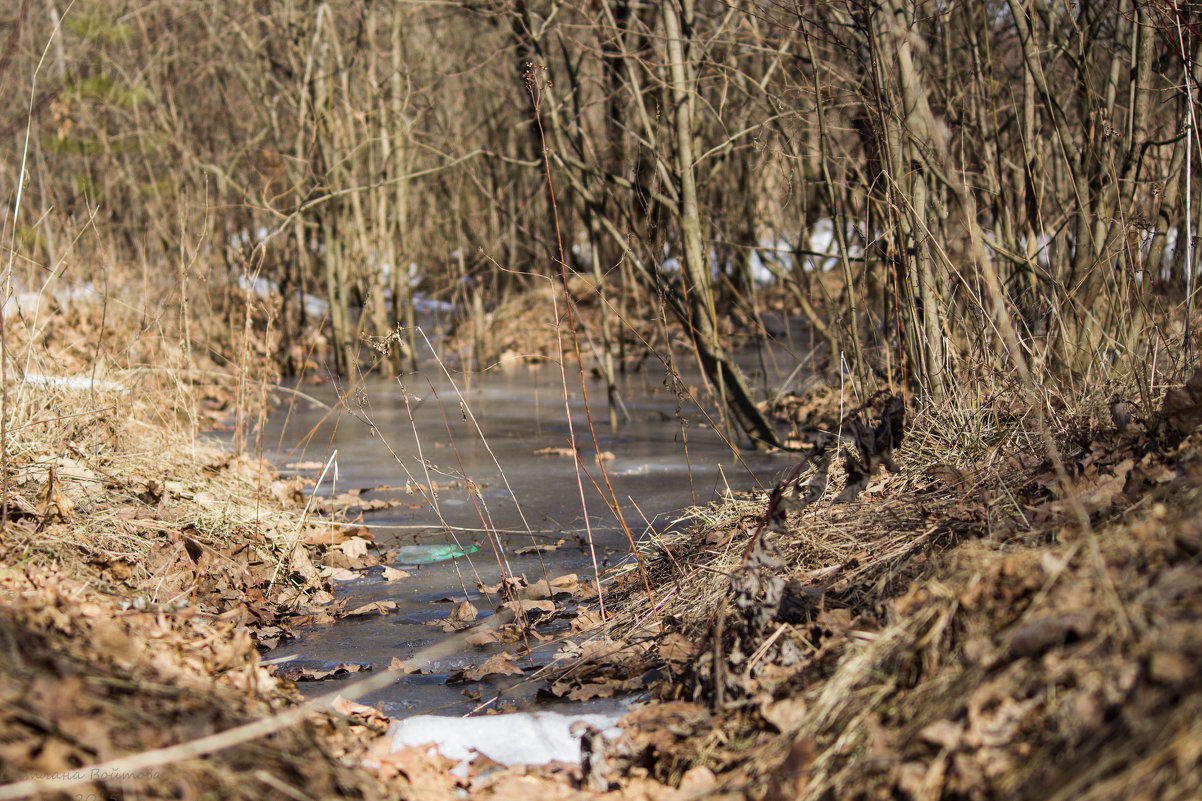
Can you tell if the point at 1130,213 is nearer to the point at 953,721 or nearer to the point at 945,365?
the point at 945,365

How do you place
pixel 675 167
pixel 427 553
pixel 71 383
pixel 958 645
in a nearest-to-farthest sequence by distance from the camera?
1. pixel 958 645
2. pixel 427 553
3. pixel 71 383
4. pixel 675 167

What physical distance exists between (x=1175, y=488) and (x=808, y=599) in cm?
90

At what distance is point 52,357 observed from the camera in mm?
5188

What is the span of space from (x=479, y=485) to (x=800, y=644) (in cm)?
358

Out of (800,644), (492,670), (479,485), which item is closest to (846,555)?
(800,644)

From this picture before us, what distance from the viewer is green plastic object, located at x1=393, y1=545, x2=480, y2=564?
4.39 metres

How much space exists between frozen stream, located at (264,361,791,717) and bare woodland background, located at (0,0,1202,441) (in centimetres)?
76

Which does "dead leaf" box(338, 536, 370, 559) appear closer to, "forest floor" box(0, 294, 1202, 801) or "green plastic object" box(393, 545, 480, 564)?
"green plastic object" box(393, 545, 480, 564)

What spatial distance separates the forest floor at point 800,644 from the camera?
1.64 meters

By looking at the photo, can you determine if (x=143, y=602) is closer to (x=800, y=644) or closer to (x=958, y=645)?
(x=800, y=644)

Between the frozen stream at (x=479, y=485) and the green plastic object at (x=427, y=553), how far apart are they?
47 millimetres

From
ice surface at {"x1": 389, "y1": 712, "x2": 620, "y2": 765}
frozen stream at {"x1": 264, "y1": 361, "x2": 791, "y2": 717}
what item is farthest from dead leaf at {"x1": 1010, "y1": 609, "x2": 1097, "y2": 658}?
frozen stream at {"x1": 264, "y1": 361, "x2": 791, "y2": 717}

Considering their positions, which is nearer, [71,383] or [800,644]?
[800,644]

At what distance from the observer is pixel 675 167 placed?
20.6 feet
